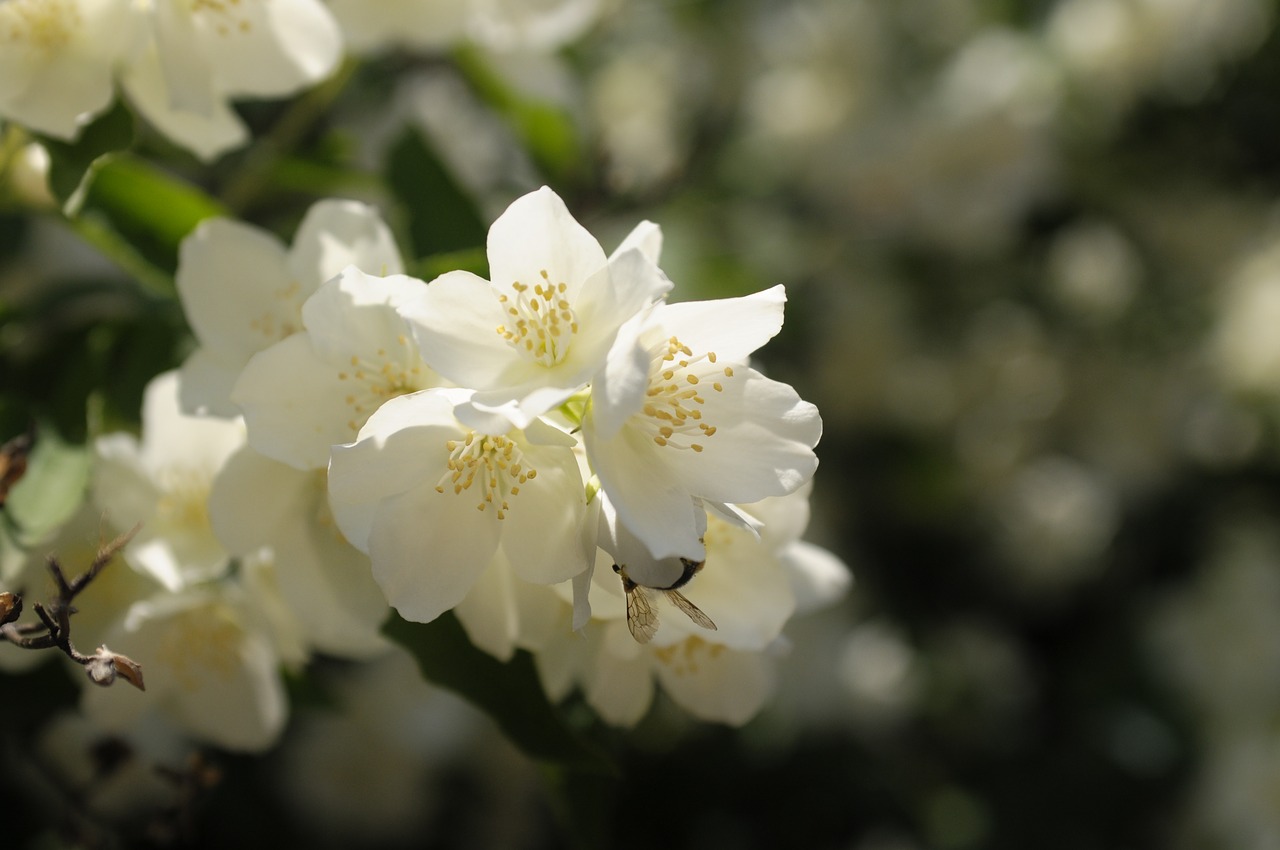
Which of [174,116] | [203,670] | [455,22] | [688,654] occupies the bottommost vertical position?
[203,670]

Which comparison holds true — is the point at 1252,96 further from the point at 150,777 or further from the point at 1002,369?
the point at 150,777

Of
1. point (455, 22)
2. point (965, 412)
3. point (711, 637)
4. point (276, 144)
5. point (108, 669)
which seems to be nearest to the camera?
point (108, 669)

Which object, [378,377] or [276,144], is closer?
[378,377]

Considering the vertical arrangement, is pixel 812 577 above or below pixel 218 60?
below

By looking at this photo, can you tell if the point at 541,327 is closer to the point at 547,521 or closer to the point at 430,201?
the point at 547,521

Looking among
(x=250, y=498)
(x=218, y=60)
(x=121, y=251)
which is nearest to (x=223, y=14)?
(x=218, y=60)

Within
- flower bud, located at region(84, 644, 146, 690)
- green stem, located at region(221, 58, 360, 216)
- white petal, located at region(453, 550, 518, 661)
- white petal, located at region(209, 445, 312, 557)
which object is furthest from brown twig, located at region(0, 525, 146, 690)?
green stem, located at region(221, 58, 360, 216)

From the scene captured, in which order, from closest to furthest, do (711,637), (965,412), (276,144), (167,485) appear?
(711,637)
(167,485)
(276,144)
(965,412)
